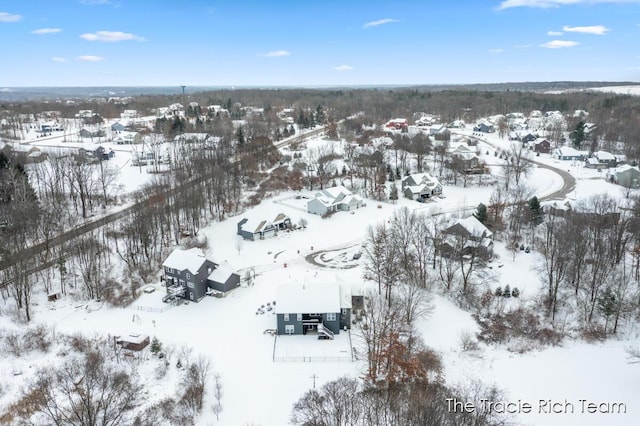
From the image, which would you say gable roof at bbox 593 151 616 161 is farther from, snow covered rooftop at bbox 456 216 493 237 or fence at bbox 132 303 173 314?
fence at bbox 132 303 173 314

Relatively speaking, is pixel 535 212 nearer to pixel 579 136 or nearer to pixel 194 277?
pixel 194 277

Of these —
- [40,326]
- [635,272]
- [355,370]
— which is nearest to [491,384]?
[355,370]

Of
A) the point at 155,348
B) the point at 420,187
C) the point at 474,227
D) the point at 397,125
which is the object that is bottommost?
the point at 155,348

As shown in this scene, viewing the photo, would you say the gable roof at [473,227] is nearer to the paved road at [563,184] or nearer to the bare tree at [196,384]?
the paved road at [563,184]

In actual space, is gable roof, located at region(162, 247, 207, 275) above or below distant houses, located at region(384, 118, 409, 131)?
below

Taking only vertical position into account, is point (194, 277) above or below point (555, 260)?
below

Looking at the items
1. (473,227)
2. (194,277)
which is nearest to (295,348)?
(194,277)

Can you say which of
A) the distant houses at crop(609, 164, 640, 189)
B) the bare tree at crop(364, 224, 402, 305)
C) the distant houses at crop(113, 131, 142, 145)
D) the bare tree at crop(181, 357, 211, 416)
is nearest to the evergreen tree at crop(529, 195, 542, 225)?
the bare tree at crop(364, 224, 402, 305)
